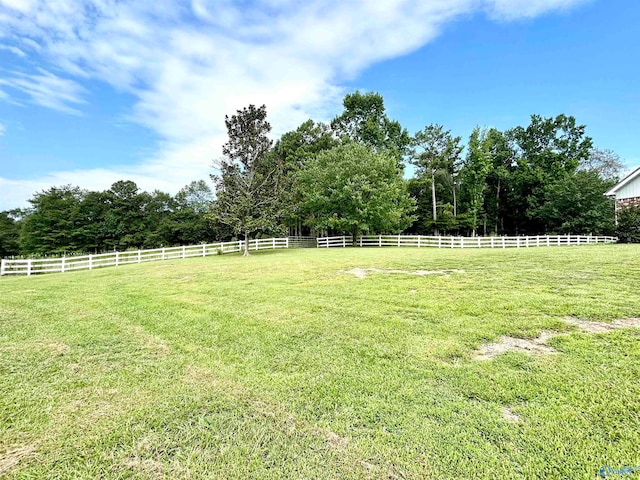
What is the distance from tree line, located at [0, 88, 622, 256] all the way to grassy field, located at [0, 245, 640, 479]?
49.4 ft

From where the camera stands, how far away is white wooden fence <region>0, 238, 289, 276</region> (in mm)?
14938

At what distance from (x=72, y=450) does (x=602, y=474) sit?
3.15 meters

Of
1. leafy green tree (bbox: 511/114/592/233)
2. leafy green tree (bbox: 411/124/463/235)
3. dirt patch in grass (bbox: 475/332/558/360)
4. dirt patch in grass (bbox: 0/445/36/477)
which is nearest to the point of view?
dirt patch in grass (bbox: 0/445/36/477)

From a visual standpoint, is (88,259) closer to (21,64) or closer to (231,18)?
(21,64)

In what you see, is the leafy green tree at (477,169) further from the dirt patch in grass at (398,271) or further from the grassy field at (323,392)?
the grassy field at (323,392)

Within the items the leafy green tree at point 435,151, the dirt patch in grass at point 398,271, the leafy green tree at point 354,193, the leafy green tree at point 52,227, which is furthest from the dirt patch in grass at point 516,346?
the leafy green tree at point 52,227

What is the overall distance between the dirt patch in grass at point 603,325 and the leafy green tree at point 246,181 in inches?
648

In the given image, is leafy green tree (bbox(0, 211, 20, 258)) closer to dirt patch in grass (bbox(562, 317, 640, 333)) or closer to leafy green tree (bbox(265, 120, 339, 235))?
leafy green tree (bbox(265, 120, 339, 235))

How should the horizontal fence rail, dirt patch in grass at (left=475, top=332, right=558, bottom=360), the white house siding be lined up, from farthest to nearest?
the white house siding, the horizontal fence rail, dirt patch in grass at (left=475, top=332, right=558, bottom=360)

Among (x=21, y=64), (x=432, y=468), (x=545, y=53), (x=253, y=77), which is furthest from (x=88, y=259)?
(x=545, y=53)

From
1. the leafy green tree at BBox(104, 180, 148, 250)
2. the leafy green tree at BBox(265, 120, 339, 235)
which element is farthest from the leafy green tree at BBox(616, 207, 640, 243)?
the leafy green tree at BBox(104, 180, 148, 250)

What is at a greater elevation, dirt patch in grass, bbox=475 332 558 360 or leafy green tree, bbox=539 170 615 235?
leafy green tree, bbox=539 170 615 235

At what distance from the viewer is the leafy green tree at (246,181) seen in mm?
18984

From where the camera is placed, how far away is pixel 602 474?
1686 millimetres
